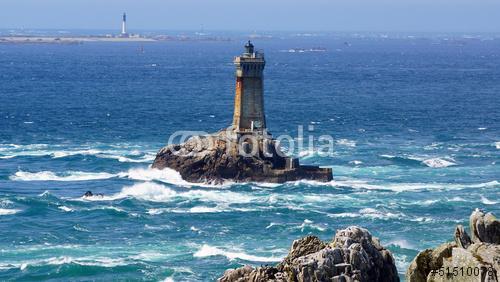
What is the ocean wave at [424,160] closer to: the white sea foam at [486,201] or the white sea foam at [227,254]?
the white sea foam at [486,201]

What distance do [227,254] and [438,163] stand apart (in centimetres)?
4478

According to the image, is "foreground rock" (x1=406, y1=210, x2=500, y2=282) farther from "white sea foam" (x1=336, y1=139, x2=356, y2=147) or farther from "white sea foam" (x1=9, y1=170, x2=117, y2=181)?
"white sea foam" (x1=336, y1=139, x2=356, y2=147)

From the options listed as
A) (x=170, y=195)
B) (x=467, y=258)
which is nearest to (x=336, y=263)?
(x=467, y=258)

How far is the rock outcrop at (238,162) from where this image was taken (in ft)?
340

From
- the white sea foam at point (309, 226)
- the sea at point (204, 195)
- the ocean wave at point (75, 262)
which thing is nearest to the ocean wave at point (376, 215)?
the sea at point (204, 195)

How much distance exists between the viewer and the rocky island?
103625mm

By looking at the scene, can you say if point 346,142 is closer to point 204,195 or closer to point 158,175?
point 158,175

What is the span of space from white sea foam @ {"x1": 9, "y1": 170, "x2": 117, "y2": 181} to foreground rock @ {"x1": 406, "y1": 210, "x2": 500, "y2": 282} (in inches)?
2912

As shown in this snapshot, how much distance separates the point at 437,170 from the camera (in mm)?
110000

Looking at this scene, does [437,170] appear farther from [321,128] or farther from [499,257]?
[499,257]

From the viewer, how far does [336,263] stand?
1471 inches

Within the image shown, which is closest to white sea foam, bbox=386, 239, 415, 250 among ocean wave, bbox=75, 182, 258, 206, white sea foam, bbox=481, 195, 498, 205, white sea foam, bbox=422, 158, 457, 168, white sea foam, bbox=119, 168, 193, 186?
white sea foam, bbox=481, 195, 498, 205

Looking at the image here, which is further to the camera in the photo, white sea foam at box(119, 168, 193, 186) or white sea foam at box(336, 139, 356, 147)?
white sea foam at box(336, 139, 356, 147)

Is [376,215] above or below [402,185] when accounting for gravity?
above
